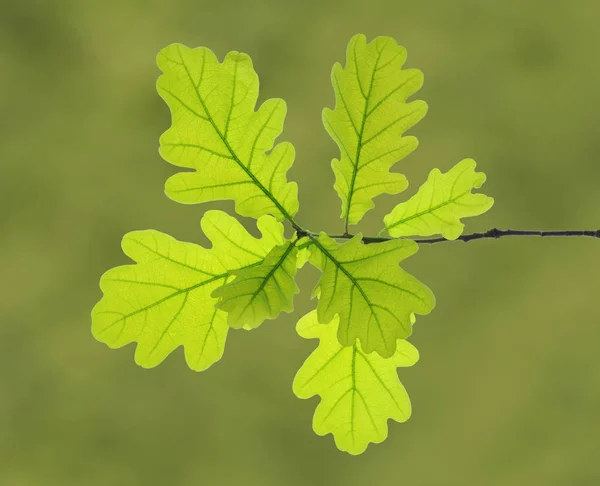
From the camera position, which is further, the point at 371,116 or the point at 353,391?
the point at 353,391

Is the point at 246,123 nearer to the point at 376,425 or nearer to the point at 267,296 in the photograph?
the point at 267,296

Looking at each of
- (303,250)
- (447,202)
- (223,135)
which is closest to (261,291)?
(303,250)

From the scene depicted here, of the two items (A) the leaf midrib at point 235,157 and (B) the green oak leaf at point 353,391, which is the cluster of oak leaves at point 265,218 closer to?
(A) the leaf midrib at point 235,157

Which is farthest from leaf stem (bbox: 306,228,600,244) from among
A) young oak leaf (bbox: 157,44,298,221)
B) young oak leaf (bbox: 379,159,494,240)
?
young oak leaf (bbox: 157,44,298,221)

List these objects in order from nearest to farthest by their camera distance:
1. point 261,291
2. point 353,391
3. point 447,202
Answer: point 261,291 < point 447,202 < point 353,391

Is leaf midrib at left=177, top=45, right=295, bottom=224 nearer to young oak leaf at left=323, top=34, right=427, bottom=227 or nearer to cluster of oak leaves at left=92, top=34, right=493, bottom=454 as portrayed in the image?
cluster of oak leaves at left=92, top=34, right=493, bottom=454

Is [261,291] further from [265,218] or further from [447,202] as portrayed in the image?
[447,202]

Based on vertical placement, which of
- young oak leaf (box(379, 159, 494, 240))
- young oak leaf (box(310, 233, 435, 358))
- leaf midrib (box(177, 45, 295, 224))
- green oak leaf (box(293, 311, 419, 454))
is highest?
young oak leaf (box(379, 159, 494, 240))
